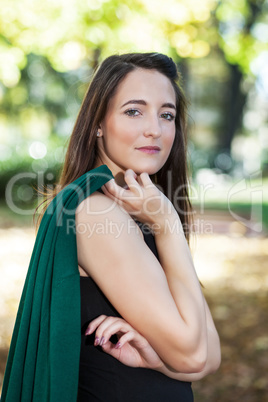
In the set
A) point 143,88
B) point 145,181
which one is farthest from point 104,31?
Answer: point 145,181

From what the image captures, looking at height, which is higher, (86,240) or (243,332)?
(86,240)

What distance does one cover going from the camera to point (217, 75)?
32094 millimetres

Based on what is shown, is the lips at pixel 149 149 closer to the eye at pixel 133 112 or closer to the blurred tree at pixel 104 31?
the eye at pixel 133 112

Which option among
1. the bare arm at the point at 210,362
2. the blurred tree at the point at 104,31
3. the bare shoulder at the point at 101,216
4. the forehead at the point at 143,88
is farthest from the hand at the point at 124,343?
the blurred tree at the point at 104,31

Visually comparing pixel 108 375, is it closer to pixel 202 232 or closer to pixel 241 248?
pixel 241 248

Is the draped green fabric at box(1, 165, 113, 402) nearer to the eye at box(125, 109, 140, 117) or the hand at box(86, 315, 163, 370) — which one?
the hand at box(86, 315, 163, 370)

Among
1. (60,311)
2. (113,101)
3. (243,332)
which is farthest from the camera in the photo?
(243,332)

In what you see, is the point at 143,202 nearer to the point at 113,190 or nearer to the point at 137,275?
the point at 113,190

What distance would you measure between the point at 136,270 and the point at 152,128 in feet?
2.19

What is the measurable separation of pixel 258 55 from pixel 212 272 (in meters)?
5.80

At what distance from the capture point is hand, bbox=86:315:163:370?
1510mm

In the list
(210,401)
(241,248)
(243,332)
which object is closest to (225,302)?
(243,332)

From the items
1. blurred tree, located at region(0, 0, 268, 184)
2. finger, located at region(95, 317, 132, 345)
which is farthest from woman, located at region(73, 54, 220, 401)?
blurred tree, located at region(0, 0, 268, 184)

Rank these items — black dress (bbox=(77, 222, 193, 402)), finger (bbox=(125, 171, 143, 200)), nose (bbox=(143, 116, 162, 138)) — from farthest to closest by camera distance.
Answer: nose (bbox=(143, 116, 162, 138))
finger (bbox=(125, 171, 143, 200))
black dress (bbox=(77, 222, 193, 402))
